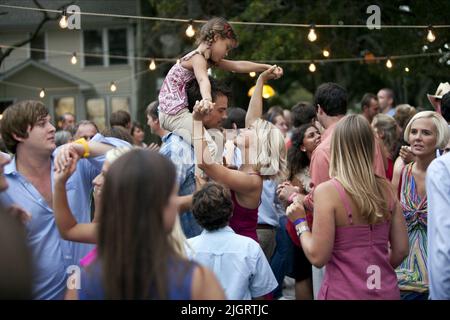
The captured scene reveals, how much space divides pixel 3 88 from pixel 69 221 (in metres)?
32.4

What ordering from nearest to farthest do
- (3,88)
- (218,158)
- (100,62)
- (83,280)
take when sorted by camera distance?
1. (83,280)
2. (218,158)
3. (3,88)
4. (100,62)

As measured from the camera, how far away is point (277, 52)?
19.4 meters

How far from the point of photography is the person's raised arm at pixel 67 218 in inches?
169

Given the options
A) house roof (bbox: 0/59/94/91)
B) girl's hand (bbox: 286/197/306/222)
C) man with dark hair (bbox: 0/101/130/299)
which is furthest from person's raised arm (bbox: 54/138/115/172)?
house roof (bbox: 0/59/94/91)

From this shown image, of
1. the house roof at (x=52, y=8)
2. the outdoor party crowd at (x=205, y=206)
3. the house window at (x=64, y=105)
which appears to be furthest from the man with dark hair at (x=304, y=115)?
the house window at (x=64, y=105)

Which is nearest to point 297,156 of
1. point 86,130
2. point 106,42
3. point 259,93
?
point 259,93

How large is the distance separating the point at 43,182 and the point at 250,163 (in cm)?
151

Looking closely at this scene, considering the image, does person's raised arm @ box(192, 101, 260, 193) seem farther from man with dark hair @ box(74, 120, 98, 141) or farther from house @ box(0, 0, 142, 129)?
house @ box(0, 0, 142, 129)

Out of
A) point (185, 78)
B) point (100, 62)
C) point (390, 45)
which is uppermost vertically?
point (100, 62)

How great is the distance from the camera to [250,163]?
5664 millimetres

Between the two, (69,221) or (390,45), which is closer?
(69,221)
